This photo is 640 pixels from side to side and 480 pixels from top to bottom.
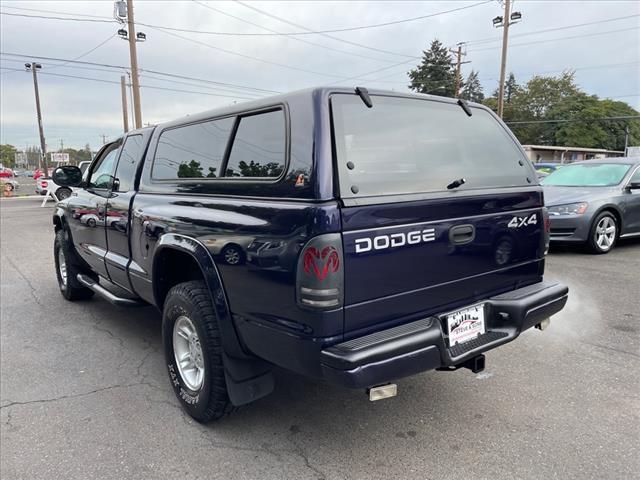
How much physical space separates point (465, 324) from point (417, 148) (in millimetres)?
1001

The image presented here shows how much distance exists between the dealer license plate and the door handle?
0.37 meters

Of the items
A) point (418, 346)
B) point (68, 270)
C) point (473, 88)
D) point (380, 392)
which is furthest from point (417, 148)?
point (473, 88)

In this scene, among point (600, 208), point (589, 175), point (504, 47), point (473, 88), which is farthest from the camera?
point (473, 88)

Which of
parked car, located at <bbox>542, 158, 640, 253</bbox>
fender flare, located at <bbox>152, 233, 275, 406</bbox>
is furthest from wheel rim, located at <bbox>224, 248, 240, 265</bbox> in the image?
parked car, located at <bbox>542, 158, 640, 253</bbox>

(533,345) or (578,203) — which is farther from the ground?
(578,203)

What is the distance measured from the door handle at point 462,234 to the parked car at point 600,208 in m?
5.38

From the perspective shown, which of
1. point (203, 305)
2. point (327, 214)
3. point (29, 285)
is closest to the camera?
point (327, 214)

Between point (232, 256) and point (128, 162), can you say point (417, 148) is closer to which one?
point (232, 256)

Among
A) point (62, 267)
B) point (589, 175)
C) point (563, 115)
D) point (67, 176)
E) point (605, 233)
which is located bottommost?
point (62, 267)

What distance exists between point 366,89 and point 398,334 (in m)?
1.29

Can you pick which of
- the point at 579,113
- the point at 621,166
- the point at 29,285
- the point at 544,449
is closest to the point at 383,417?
the point at 544,449

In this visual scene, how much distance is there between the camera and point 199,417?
289cm

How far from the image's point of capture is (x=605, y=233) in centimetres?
734

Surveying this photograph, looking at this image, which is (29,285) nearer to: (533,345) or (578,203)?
(533,345)
